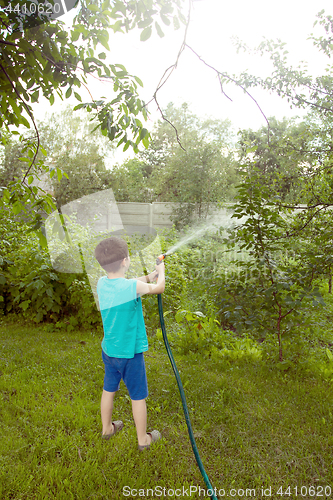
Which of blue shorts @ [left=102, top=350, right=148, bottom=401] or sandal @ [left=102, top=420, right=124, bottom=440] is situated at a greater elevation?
blue shorts @ [left=102, top=350, right=148, bottom=401]

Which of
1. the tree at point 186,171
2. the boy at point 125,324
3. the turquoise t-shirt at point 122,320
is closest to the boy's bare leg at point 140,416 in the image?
the boy at point 125,324

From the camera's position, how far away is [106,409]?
175 cm

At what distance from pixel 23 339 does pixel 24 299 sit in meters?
0.63

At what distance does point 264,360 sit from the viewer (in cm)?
270

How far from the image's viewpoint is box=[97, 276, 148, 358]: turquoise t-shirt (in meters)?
1.62

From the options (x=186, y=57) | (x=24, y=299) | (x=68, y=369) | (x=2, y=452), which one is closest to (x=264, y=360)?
(x=68, y=369)

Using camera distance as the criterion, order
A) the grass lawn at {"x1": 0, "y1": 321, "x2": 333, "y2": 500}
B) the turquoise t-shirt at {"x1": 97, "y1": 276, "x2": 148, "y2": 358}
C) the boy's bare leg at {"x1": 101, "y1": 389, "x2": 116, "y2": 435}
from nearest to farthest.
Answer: the grass lawn at {"x1": 0, "y1": 321, "x2": 333, "y2": 500}
the turquoise t-shirt at {"x1": 97, "y1": 276, "x2": 148, "y2": 358}
the boy's bare leg at {"x1": 101, "y1": 389, "x2": 116, "y2": 435}

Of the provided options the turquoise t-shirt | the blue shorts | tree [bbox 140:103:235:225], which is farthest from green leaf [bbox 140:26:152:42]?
tree [bbox 140:103:235:225]

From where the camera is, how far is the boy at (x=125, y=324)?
162 cm

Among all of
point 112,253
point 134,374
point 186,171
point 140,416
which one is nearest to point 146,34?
point 112,253

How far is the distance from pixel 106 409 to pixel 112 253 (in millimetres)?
915

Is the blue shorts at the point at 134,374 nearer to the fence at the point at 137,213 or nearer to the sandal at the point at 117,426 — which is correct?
the sandal at the point at 117,426

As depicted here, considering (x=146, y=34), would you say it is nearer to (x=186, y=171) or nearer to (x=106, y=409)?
(x=106, y=409)

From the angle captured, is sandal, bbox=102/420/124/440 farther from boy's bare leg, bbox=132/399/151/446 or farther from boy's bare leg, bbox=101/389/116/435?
boy's bare leg, bbox=132/399/151/446
